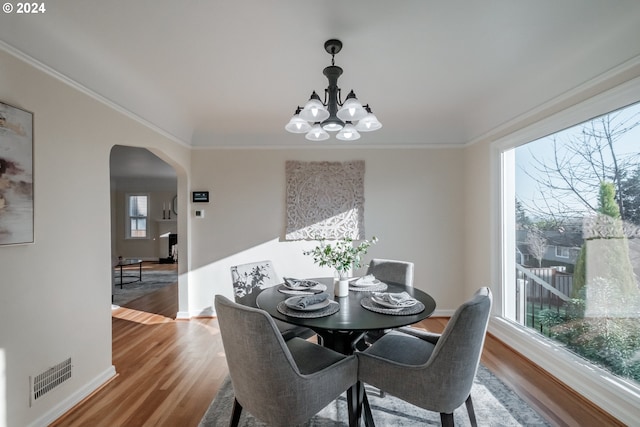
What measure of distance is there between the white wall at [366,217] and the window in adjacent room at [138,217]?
6.32m

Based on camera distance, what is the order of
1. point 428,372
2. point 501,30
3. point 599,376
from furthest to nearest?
1. point 599,376
2. point 501,30
3. point 428,372

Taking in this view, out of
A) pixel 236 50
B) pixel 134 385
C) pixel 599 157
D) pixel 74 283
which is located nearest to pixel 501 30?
pixel 599 157

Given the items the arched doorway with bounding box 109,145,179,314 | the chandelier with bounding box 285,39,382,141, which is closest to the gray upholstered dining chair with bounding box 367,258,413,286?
the chandelier with bounding box 285,39,382,141

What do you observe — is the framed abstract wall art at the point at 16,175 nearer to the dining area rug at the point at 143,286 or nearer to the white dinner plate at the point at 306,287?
the white dinner plate at the point at 306,287

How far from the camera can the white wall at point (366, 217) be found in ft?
12.3

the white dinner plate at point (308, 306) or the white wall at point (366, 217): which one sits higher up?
the white wall at point (366, 217)

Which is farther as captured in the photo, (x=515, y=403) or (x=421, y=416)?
(x=515, y=403)

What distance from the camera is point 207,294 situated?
3.76m

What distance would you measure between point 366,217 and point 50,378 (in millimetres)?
3172

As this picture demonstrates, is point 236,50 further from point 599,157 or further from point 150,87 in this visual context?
point 599,157

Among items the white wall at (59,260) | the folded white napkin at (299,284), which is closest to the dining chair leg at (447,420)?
the folded white napkin at (299,284)

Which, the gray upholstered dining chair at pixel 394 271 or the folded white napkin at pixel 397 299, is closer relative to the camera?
the folded white napkin at pixel 397 299

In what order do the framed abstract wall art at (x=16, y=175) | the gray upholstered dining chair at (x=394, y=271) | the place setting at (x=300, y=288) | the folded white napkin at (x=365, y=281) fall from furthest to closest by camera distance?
the gray upholstered dining chair at (x=394, y=271)
the folded white napkin at (x=365, y=281)
the place setting at (x=300, y=288)
the framed abstract wall art at (x=16, y=175)

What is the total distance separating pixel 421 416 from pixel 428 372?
0.72 m
